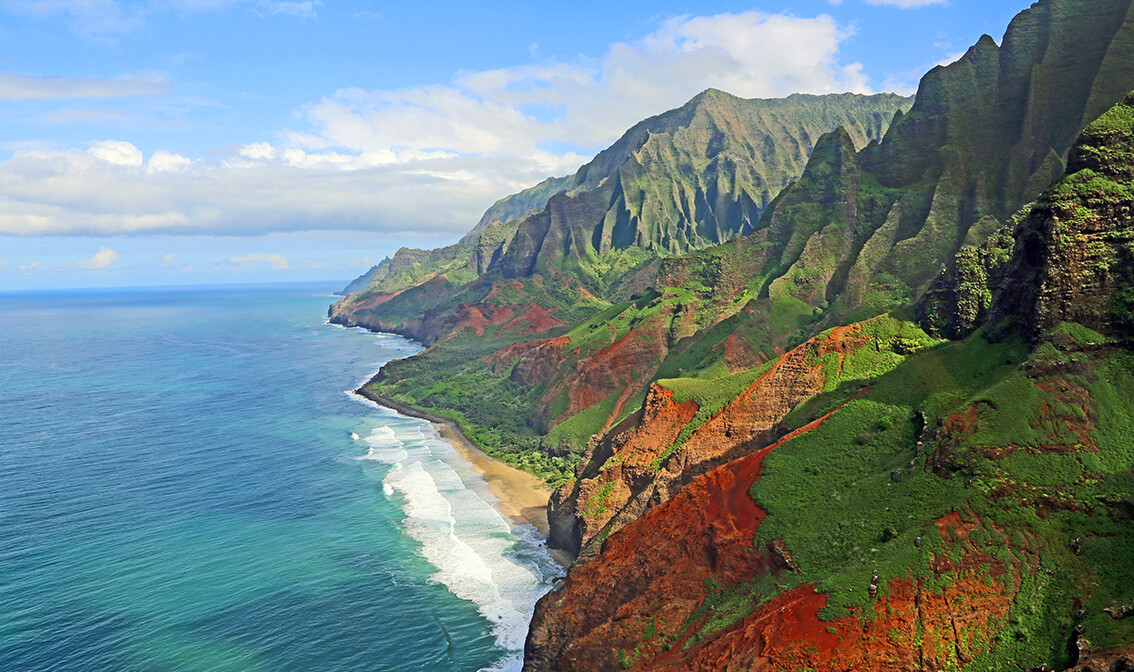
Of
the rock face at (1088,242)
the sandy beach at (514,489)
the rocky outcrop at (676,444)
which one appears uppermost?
the rock face at (1088,242)

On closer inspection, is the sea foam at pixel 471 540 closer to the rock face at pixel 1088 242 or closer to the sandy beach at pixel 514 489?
the sandy beach at pixel 514 489

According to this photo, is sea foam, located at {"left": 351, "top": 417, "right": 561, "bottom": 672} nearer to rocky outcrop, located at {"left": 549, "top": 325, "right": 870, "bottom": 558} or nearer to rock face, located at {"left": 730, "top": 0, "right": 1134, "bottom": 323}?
rocky outcrop, located at {"left": 549, "top": 325, "right": 870, "bottom": 558}

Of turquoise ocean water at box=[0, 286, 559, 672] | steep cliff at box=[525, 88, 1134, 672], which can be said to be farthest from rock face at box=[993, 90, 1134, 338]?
turquoise ocean water at box=[0, 286, 559, 672]

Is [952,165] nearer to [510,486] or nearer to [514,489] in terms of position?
[514,489]

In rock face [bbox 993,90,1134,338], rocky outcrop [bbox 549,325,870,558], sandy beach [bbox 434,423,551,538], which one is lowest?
sandy beach [bbox 434,423,551,538]

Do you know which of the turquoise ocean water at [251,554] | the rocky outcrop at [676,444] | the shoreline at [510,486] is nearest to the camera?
the turquoise ocean water at [251,554]

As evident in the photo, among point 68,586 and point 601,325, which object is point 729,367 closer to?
point 601,325

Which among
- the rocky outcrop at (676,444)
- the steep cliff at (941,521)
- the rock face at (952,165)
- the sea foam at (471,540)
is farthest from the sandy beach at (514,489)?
the rock face at (952,165)
